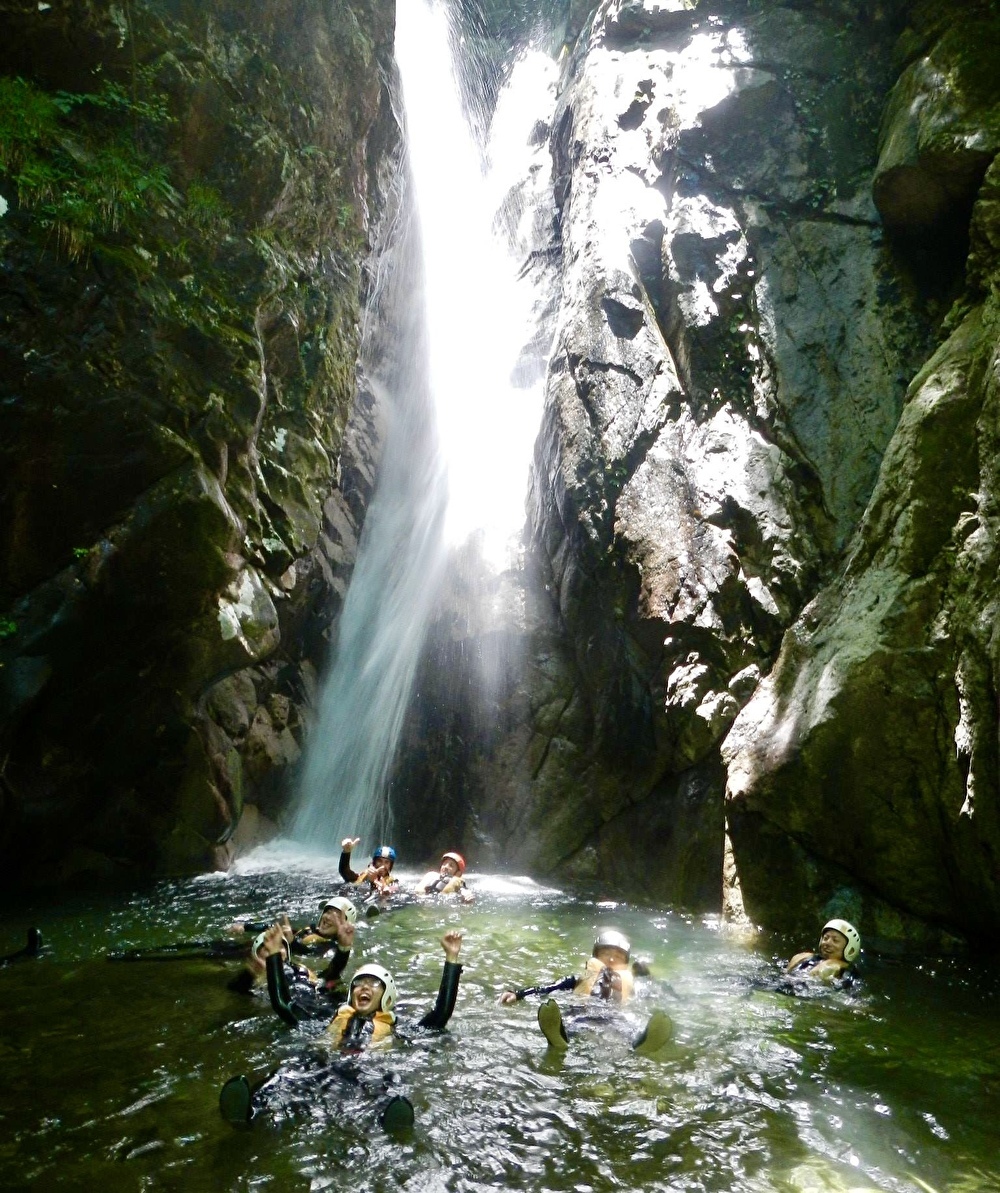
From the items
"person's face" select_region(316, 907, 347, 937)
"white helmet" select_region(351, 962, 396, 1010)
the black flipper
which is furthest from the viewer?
the black flipper

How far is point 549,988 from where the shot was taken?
7184mm

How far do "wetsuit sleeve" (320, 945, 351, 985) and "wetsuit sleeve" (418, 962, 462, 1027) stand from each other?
Result: 4.57 ft

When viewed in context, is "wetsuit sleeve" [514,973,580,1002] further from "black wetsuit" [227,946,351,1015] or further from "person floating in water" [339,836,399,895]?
"person floating in water" [339,836,399,895]

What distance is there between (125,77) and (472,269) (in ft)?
48.3

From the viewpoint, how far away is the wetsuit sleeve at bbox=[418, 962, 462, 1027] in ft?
19.7

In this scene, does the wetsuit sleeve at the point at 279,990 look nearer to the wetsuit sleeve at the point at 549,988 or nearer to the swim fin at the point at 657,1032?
the wetsuit sleeve at the point at 549,988

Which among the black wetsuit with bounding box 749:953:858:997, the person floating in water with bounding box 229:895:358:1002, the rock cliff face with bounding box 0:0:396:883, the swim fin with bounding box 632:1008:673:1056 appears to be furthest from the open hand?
the rock cliff face with bounding box 0:0:396:883

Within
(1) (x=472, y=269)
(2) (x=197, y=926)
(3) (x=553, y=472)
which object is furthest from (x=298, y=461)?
(1) (x=472, y=269)

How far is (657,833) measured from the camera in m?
12.0

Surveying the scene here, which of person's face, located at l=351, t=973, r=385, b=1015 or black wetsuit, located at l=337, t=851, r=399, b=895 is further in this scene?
black wetsuit, located at l=337, t=851, r=399, b=895

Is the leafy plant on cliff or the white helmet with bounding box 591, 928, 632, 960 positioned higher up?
the leafy plant on cliff

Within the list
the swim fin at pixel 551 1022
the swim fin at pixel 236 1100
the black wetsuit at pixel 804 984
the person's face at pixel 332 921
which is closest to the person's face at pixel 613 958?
the black wetsuit at pixel 804 984

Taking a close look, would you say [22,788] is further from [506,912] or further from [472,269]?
[472,269]

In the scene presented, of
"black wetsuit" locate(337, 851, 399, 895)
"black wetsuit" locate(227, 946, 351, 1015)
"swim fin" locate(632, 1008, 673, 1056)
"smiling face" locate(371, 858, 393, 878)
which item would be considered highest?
"swim fin" locate(632, 1008, 673, 1056)
